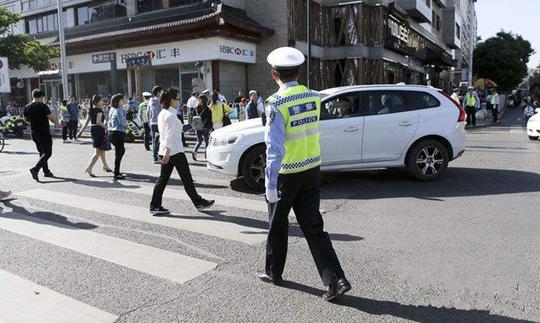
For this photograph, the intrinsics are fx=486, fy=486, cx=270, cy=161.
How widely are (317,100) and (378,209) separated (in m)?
3.28

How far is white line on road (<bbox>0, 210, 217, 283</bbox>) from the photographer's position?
453 cm

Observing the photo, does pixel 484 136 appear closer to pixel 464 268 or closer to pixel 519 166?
pixel 519 166

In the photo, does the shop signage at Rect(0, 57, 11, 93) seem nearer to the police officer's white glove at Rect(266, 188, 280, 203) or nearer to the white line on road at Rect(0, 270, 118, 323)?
the white line on road at Rect(0, 270, 118, 323)

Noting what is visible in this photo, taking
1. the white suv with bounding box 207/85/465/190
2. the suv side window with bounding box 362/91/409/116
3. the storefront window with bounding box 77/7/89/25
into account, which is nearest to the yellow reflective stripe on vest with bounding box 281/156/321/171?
the white suv with bounding box 207/85/465/190

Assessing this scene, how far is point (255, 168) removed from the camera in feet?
26.4

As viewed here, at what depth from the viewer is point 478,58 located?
2618 inches

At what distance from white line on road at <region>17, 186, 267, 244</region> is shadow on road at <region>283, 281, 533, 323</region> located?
1.79 meters

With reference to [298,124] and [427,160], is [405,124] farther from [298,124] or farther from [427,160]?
[298,124]

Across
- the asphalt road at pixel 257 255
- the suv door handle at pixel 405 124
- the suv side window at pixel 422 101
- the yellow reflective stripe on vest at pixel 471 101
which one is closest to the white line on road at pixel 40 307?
the asphalt road at pixel 257 255

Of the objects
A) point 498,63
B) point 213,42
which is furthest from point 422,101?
point 498,63

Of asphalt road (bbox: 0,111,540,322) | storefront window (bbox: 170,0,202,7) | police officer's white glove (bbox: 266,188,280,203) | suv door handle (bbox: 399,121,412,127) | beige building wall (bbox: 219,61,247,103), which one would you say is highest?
storefront window (bbox: 170,0,202,7)

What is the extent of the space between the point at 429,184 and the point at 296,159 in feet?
17.0

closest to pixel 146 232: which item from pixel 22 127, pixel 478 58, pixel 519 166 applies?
pixel 519 166

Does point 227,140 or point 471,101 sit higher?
point 471,101
